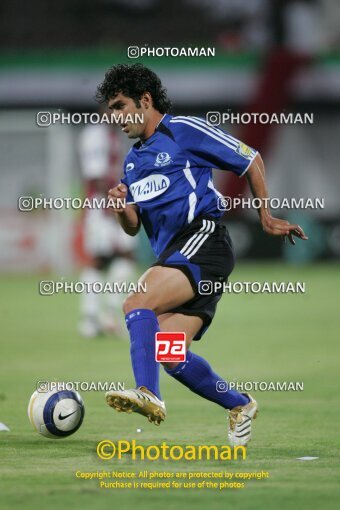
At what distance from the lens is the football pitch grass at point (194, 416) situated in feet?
13.8

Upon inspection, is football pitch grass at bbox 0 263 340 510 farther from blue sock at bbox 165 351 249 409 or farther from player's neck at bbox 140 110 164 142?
player's neck at bbox 140 110 164 142

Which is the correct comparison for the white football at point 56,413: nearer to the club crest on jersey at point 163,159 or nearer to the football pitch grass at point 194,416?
the football pitch grass at point 194,416

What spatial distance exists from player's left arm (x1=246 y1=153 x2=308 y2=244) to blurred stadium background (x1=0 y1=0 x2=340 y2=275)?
15.5 metres

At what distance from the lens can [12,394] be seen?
722cm

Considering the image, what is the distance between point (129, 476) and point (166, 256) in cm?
118

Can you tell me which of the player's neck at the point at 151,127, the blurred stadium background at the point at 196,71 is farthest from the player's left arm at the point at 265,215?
the blurred stadium background at the point at 196,71

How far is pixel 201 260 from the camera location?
17.4 ft

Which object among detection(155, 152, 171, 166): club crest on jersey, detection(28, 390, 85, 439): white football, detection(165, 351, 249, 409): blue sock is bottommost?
detection(28, 390, 85, 439): white football

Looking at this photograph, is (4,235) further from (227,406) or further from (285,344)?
(227,406)

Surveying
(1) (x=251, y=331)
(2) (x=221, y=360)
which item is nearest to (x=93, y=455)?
(2) (x=221, y=360)

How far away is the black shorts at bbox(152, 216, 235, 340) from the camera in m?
5.27

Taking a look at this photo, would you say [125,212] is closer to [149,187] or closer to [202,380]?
[149,187]

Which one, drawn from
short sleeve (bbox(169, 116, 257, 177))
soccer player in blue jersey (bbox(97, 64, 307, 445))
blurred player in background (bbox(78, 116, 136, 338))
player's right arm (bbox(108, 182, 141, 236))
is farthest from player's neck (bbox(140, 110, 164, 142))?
blurred player in background (bbox(78, 116, 136, 338))

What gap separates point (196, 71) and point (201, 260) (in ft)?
59.3
